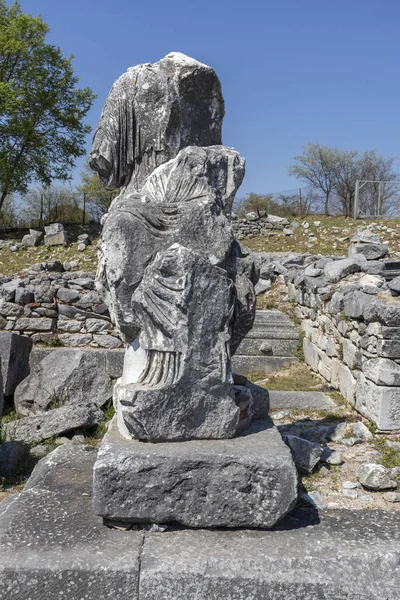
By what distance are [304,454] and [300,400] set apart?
88.4 inches

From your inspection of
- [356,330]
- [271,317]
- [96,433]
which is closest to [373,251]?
[271,317]

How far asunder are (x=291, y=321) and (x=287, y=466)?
696 centimetres

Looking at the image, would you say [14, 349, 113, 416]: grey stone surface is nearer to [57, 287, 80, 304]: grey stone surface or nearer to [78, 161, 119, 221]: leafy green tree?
[57, 287, 80, 304]: grey stone surface

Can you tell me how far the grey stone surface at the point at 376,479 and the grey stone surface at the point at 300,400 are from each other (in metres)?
2.03

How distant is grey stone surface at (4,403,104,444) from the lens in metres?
4.65

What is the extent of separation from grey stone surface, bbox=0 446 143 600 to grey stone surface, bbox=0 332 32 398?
3.69 metres

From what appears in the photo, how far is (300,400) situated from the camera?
5.99m

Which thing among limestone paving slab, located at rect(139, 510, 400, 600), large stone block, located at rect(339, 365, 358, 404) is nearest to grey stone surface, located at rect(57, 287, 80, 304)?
large stone block, located at rect(339, 365, 358, 404)

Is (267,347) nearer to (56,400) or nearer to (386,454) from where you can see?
(56,400)

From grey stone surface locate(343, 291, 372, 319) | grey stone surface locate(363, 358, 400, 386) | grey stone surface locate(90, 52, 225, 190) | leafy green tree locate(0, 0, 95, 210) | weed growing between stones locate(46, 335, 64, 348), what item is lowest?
weed growing between stones locate(46, 335, 64, 348)

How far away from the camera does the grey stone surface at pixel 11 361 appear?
6.06 meters

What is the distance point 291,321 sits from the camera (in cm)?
906

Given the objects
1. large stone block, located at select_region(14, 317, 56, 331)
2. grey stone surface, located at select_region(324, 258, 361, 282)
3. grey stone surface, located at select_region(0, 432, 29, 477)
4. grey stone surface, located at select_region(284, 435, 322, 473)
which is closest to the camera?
grey stone surface, located at select_region(284, 435, 322, 473)

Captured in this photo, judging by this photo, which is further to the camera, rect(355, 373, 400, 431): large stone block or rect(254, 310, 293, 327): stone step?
rect(254, 310, 293, 327): stone step
